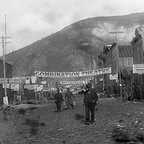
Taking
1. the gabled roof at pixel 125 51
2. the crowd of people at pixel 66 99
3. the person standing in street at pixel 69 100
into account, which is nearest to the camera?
the crowd of people at pixel 66 99

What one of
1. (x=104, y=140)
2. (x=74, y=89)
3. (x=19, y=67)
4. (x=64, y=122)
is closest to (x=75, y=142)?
(x=104, y=140)

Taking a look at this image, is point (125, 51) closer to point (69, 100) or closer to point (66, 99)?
point (69, 100)

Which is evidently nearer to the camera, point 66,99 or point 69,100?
point 66,99

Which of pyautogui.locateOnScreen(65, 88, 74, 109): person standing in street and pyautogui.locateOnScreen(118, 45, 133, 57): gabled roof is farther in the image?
pyautogui.locateOnScreen(118, 45, 133, 57): gabled roof

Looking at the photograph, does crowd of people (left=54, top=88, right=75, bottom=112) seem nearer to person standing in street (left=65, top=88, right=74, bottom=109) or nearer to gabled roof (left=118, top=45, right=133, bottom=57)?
person standing in street (left=65, top=88, right=74, bottom=109)

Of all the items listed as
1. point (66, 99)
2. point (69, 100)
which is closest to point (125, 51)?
point (69, 100)

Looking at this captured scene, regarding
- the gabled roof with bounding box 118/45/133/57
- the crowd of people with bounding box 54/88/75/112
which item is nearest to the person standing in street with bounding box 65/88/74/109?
the crowd of people with bounding box 54/88/75/112

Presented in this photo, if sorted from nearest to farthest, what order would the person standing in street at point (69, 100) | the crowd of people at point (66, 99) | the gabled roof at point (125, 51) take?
the crowd of people at point (66, 99), the person standing in street at point (69, 100), the gabled roof at point (125, 51)

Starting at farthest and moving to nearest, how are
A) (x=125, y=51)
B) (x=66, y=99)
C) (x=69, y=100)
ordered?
(x=125, y=51) → (x=69, y=100) → (x=66, y=99)

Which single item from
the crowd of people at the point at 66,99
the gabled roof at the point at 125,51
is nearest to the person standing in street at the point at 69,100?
the crowd of people at the point at 66,99

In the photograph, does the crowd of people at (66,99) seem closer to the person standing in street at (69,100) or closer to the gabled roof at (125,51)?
the person standing in street at (69,100)

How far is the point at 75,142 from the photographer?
515 inches

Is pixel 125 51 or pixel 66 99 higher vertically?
pixel 125 51

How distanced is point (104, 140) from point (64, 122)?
23.7 feet
